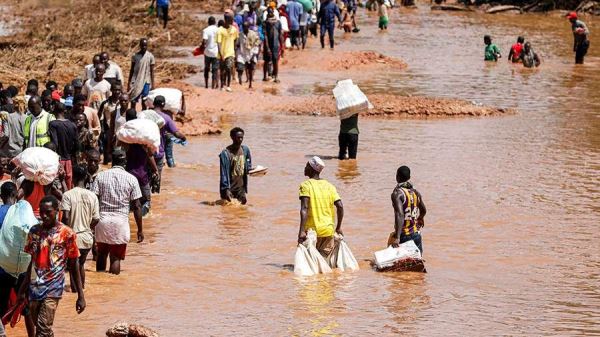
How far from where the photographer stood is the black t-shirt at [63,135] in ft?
41.6

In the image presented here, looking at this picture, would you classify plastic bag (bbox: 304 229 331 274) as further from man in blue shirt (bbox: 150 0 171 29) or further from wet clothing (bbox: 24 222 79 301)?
man in blue shirt (bbox: 150 0 171 29)

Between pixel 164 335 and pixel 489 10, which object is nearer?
pixel 164 335

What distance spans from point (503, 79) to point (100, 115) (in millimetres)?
13707

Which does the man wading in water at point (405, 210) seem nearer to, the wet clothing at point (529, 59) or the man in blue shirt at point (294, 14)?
the wet clothing at point (529, 59)

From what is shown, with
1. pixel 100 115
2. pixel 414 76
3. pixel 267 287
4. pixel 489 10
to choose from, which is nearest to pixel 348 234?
pixel 267 287

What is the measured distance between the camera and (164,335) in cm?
924

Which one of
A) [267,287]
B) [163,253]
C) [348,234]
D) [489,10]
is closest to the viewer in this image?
[267,287]

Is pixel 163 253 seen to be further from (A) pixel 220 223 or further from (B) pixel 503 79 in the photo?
(B) pixel 503 79

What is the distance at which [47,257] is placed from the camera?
27.4 feet

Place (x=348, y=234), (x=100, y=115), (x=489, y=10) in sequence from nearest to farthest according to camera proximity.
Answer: (x=348, y=234) < (x=100, y=115) < (x=489, y=10)

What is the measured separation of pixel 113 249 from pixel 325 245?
1.95 m

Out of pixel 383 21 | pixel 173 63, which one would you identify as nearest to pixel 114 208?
pixel 173 63

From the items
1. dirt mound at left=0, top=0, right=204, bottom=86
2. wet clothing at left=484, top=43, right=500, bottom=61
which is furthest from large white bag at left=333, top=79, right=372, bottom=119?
wet clothing at left=484, top=43, right=500, bottom=61

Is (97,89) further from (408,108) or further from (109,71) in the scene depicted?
(408,108)
